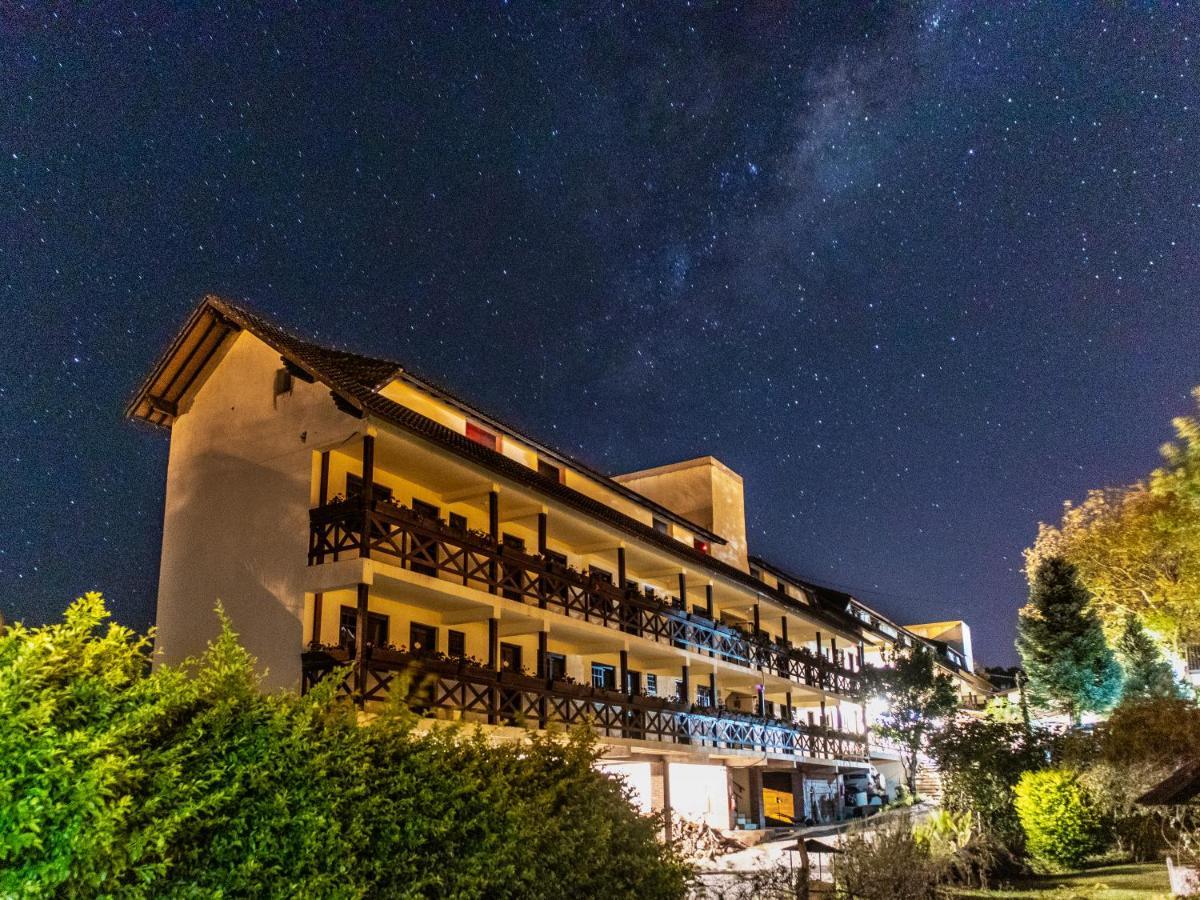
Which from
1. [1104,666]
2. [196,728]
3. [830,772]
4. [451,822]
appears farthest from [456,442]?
[1104,666]

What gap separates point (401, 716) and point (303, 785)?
5.36 feet

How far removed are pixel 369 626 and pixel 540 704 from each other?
4.69 m

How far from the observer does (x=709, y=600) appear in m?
35.6

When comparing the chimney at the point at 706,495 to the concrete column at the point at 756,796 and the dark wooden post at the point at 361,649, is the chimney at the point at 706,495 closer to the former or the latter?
the concrete column at the point at 756,796

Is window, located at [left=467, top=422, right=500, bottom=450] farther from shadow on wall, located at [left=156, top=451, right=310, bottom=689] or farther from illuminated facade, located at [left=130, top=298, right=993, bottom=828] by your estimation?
shadow on wall, located at [left=156, top=451, right=310, bottom=689]

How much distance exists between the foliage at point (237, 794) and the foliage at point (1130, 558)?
31.8 meters

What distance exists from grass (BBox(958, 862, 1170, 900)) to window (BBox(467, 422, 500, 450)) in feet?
52.0

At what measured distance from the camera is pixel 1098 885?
22312 millimetres

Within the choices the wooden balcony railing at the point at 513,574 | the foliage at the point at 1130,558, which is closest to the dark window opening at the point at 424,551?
the wooden balcony railing at the point at 513,574

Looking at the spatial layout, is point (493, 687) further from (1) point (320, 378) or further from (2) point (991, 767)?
(2) point (991, 767)

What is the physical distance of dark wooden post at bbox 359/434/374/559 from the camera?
1983cm

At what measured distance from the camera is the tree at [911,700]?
4550cm

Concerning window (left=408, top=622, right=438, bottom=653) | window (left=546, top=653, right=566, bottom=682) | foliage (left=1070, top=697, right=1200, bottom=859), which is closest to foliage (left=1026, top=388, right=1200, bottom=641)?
foliage (left=1070, top=697, right=1200, bottom=859)

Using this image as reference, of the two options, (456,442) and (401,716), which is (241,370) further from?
(401,716)
